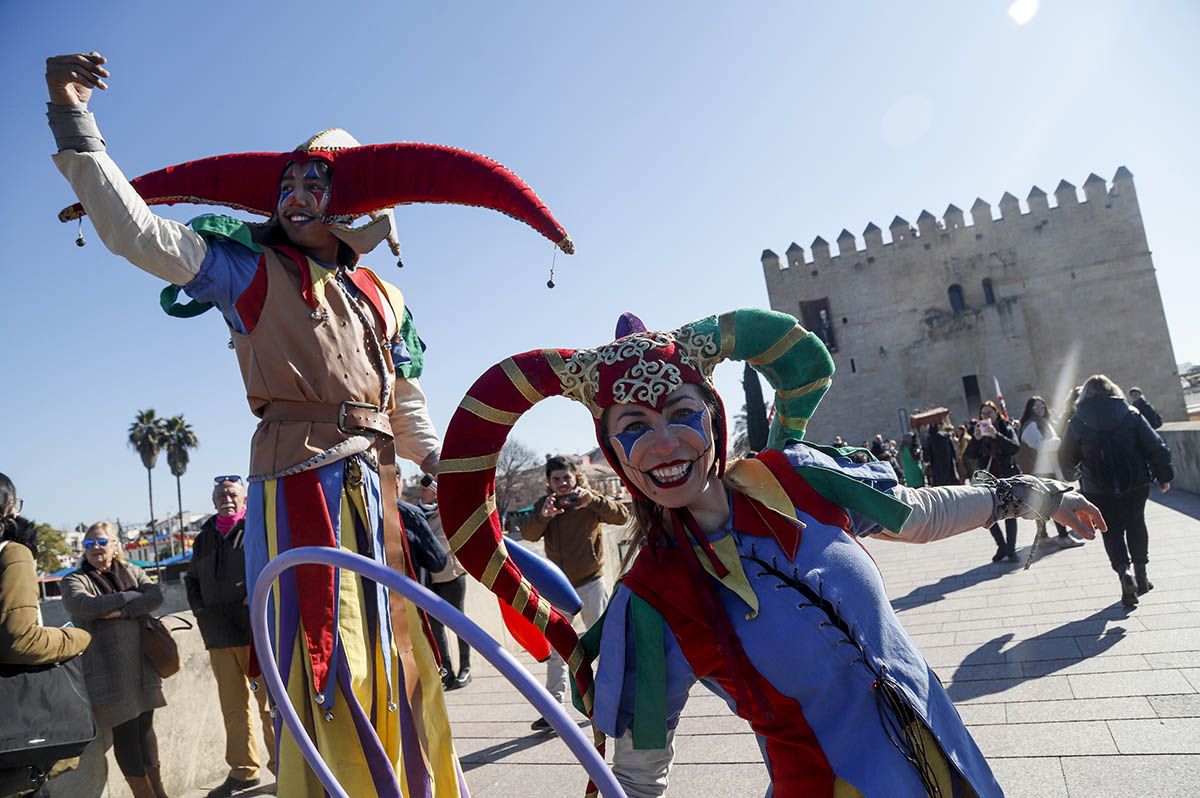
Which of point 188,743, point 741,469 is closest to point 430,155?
point 741,469

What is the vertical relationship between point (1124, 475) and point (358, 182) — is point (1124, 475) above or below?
below

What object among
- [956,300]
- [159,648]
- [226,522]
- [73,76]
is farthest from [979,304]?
[73,76]

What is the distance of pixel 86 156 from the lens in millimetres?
2070

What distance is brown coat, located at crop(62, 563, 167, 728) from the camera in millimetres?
4207

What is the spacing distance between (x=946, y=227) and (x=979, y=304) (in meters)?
4.06

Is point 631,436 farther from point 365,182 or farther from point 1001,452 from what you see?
point 1001,452

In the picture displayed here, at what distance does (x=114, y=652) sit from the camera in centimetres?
429

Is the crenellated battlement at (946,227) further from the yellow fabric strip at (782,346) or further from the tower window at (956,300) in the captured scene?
the yellow fabric strip at (782,346)

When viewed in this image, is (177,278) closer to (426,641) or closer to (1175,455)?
(426,641)

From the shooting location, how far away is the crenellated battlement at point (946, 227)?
3928cm

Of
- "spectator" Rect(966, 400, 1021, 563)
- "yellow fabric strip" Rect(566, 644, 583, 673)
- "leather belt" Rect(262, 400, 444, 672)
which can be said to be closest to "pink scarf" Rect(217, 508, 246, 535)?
"leather belt" Rect(262, 400, 444, 672)

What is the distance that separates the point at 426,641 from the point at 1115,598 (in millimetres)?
6209

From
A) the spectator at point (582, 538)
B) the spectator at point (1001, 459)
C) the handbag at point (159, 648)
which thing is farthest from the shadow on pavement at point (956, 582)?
the handbag at point (159, 648)

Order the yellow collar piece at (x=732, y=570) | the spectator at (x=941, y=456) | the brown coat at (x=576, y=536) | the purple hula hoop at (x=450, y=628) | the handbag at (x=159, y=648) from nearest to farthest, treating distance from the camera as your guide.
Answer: the purple hula hoop at (x=450, y=628), the yellow collar piece at (x=732, y=570), the handbag at (x=159, y=648), the brown coat at (x=576, y=536), the spectator at (x=941, y=456)
